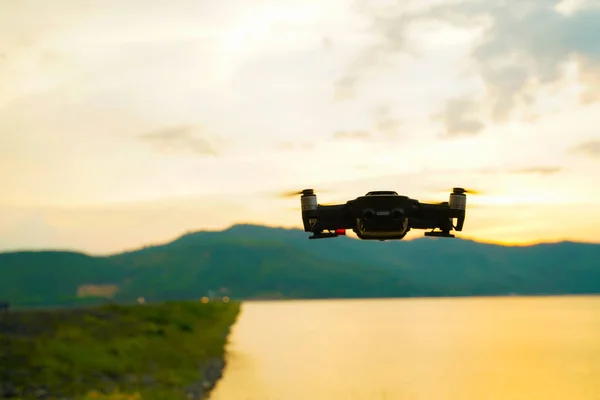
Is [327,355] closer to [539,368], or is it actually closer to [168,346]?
[539,368]

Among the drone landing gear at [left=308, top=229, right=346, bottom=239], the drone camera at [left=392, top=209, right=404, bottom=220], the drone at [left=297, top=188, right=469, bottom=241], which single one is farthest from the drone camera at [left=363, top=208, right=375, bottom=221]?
the drone landing gear at [left=308, top=229, right=346, bottom=239]

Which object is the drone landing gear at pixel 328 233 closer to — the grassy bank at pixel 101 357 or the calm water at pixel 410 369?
the grassy bank at pixel 101 357

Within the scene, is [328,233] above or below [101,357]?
above

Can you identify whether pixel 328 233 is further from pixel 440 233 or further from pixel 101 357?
pixel 101 357

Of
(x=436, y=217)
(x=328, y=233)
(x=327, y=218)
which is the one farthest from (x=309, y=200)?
(x=436, y=217)

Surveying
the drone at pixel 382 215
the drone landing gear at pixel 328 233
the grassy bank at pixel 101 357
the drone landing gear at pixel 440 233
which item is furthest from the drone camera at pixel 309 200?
the grassy bank at pixel 101 357

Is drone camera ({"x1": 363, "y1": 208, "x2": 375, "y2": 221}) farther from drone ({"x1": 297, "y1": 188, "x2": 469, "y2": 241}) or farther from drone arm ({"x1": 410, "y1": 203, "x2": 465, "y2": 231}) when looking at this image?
drone arm ({"x1": 410, "y1": 203, "x2": 465, "y2": 231})
